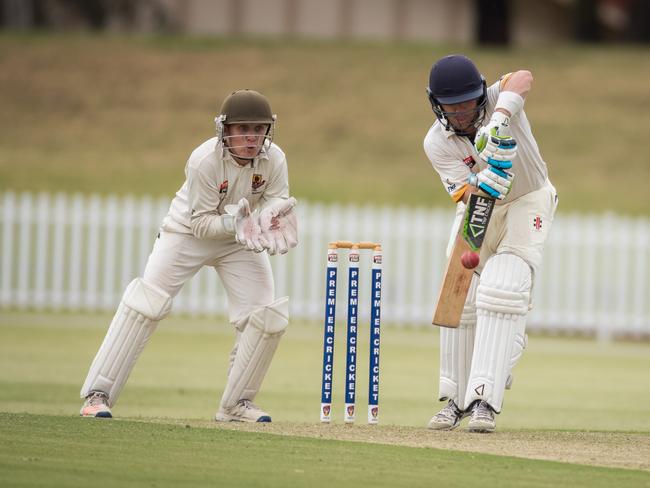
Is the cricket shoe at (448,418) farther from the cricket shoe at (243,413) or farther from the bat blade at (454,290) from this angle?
the cricket shoe at (243,413)

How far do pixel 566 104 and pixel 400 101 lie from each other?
2.83m

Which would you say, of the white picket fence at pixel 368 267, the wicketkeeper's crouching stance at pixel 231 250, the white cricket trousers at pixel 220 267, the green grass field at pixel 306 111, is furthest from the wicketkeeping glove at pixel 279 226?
the green grass field at pixel 306 111

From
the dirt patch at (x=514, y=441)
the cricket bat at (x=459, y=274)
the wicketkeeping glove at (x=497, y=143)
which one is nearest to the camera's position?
the dirt patch at (x=514, y=441)

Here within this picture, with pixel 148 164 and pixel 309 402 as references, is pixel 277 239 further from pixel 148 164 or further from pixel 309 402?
pixel 148 164

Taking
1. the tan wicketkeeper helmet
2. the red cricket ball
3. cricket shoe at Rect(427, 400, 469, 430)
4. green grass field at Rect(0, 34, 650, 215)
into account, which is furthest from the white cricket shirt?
green grass field at Rect(0, 34, 650, 215)

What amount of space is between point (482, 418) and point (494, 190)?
1.11 meters

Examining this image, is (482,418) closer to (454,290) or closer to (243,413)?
(454,290)

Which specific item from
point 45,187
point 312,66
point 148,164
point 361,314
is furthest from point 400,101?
point 361,314

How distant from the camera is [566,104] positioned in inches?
894

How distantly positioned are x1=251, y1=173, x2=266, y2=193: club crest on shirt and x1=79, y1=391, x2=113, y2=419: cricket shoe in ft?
4.26

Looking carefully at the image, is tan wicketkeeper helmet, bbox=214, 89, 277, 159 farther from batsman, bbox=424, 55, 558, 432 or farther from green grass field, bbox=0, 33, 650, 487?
green grass field, bbox=0, 33, 650, 487

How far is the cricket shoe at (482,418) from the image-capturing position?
21.1 feet

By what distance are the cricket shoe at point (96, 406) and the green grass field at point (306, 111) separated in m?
12.6

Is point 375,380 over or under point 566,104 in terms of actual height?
under
